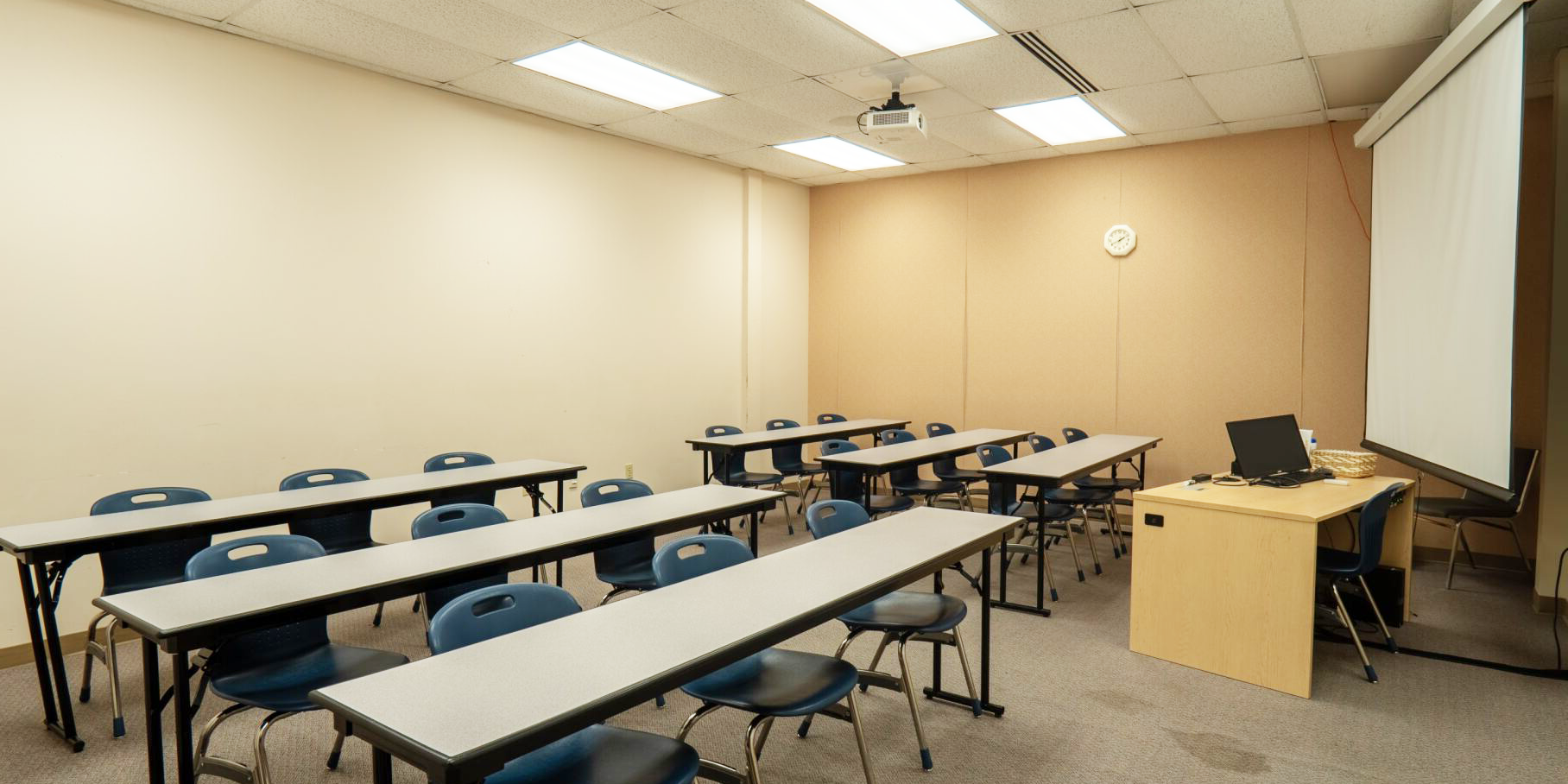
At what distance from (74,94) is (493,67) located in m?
2.05

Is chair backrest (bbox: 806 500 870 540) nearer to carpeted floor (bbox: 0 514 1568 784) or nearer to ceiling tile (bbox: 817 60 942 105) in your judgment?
carpeted floor (bbox: 0 514 1568 784)

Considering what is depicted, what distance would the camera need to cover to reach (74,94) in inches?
160

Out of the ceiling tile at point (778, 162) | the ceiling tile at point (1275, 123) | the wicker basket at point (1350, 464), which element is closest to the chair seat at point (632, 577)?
the wicker basket at point (1350, 464)

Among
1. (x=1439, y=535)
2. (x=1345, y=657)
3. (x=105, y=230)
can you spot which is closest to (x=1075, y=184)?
(x=1439, y=535)

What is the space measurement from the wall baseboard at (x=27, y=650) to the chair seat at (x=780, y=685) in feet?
11.0

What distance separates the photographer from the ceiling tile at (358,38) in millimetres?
4281

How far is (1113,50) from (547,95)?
3594 millimetres

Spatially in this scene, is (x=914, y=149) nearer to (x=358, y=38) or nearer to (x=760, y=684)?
(x=358, y=38)

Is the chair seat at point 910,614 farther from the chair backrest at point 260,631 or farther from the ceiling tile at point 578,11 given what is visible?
the ceiling tile at point 578,11

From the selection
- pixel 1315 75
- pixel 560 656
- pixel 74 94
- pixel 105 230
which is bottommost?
pixel 560 656

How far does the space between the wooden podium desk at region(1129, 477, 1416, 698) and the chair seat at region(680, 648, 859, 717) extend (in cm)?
210

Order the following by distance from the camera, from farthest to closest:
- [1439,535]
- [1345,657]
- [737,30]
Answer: [1439,535], [737,30], [1345,657]

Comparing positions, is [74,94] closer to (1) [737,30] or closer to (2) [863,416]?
(1) [737,30]

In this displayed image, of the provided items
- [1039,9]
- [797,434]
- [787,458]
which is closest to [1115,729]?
[1039,9]
